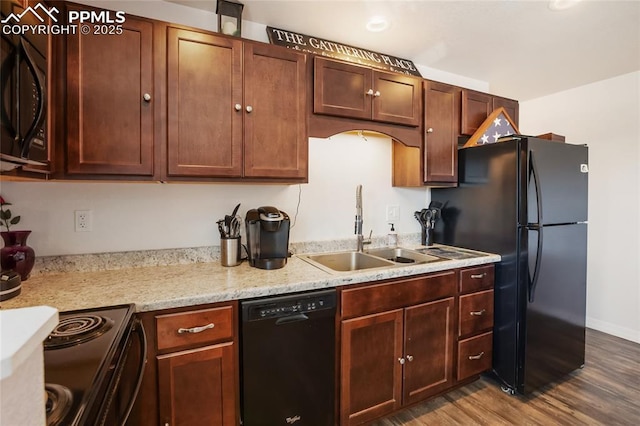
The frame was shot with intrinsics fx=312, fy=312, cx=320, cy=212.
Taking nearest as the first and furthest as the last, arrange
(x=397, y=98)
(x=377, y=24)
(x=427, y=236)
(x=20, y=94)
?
(x=20, y=94) < (x=377, y=24) < (x=397, y=98) < (x=427, y=236)

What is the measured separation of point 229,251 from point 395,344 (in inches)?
43.7

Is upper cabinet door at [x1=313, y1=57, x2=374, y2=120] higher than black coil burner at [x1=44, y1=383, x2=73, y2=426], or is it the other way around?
upper cabinet door at [x1=313, y1=57, x2=374, y2=120]

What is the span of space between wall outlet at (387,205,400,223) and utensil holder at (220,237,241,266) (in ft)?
4.41

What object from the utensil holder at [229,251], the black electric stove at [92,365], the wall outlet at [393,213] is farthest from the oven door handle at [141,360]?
the wall outlet at [393,213]

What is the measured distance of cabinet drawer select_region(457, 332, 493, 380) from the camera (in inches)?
82.0

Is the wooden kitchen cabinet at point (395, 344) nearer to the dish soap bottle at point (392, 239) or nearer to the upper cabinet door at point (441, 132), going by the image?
the dish soap bottle at point (392, 239)

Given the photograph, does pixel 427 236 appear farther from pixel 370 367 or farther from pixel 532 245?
pixel 370 367

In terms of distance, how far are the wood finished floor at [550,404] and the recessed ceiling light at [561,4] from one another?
2465mm

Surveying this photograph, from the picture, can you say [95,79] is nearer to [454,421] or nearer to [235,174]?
[235,174]

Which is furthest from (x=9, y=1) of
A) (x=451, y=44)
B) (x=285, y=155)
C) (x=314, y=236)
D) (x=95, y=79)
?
(x=451, y=44)

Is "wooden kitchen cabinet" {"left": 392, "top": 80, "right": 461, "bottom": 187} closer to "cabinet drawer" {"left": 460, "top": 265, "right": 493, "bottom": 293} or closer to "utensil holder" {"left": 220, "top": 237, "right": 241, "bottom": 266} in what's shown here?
"cabinet drawer" {"left": 460, "top": 265, "right": 493, "bottom": 293}

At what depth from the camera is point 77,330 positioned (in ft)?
3.33

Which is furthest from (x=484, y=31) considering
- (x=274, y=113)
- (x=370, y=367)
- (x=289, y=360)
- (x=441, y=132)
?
(x=289, y=360)

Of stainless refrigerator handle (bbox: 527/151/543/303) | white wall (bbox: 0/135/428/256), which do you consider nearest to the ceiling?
white wall (bbox: 0/135/428/256)
